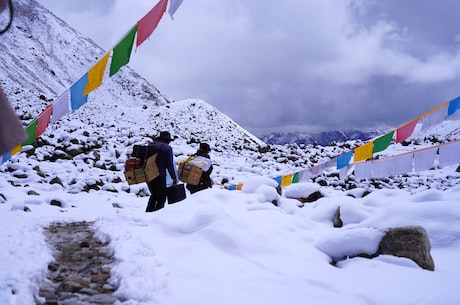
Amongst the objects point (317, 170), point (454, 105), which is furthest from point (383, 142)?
point (317, 170)

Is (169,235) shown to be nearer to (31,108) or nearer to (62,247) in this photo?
(62,247)

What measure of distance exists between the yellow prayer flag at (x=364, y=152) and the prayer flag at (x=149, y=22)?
509cm

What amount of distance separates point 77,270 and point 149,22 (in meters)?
3.12

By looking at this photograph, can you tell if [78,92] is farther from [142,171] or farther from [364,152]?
[364,152]

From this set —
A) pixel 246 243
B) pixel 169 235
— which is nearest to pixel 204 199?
pixel 169 235

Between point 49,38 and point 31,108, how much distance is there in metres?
59.6

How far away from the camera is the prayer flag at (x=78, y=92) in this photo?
180 inches

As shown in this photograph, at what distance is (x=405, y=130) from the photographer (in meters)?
6.41

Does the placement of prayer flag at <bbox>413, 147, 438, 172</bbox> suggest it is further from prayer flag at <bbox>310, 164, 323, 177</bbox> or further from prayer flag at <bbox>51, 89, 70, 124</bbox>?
prayer flag at <bbox>51, 89, 70, 124</bbox>

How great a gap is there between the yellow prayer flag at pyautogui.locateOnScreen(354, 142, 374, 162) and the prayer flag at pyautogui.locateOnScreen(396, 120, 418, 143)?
0.56 metres

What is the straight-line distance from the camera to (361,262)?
357cm

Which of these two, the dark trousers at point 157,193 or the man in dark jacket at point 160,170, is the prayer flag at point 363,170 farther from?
the dark trousers at point 157,193

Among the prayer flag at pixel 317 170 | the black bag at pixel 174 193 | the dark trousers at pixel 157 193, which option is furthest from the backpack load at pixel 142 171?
the prayer flag at pixel 317 170

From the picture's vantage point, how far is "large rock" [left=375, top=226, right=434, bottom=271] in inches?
137
